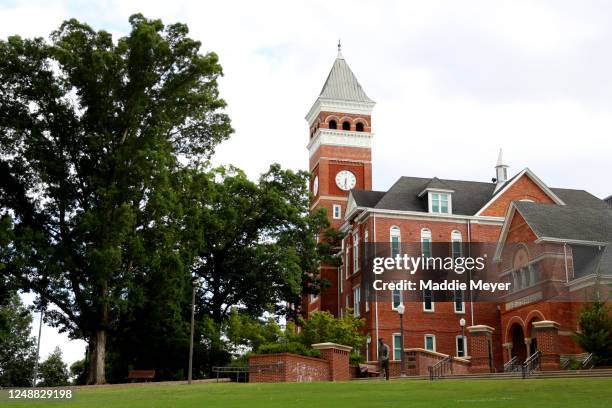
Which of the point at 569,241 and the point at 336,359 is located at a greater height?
the point at 569,241

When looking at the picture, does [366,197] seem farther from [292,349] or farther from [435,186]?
[292,349]

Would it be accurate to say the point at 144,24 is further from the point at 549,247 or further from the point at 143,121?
the point at 549,247

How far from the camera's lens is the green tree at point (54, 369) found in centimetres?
8062

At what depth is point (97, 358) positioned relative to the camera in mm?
38156

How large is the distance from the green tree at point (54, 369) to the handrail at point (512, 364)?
48.6m

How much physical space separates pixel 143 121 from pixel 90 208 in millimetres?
4964

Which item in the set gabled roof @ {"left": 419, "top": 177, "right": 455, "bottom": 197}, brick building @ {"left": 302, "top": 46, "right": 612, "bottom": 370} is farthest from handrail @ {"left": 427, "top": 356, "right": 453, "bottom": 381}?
gabled roof @ {"left": 419, "top": 177, "right": 455, "bottom": 197}

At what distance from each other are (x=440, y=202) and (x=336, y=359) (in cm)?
2864

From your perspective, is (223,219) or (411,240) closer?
(223,219)

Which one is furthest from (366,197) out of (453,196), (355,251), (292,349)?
(292,349)

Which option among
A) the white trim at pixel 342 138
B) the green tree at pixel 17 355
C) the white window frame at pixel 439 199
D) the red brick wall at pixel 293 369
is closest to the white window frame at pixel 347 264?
the white window frame at pixel 439 199

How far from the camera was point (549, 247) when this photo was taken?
145ft

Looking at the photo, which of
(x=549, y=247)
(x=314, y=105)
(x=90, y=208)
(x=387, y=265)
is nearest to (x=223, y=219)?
(x=387, y=265)

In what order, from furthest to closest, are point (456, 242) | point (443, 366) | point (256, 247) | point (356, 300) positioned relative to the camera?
1. point (356, 300)
2. point (456, 242)
3. point (256, 247)
4. point (443, 366)
